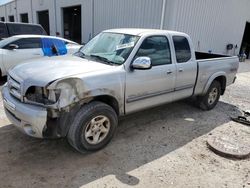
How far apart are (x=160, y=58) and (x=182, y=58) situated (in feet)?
2.13

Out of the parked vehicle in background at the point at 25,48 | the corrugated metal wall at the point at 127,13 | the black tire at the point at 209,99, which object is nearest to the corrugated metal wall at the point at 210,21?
the corrugated metal wall at the point at 127,13

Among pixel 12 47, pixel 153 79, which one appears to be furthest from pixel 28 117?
pixel 12 47

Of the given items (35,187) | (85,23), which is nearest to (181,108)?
(35,187)

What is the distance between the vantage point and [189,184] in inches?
115

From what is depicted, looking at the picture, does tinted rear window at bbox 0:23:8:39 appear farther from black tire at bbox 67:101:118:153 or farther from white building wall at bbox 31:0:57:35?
white building wall at bbox 31:0:57:35

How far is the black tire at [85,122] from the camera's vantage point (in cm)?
309

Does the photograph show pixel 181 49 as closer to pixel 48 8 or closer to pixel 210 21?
pixel 210 21

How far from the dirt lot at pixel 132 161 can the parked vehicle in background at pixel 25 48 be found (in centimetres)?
278

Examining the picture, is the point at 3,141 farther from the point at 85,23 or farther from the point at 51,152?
the point at 85,23

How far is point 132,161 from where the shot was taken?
3322 mm

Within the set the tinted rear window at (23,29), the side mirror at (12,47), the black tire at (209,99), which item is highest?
the tinted rear window at (23,29)

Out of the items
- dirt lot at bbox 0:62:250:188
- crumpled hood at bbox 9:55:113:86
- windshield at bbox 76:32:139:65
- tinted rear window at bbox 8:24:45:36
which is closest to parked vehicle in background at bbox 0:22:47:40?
tinted rear window at bbox 8:24:45:36

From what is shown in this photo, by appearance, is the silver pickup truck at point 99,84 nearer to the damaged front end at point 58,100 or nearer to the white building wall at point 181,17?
the damaged front end at point 58,100

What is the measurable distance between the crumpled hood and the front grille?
0.29 feet
